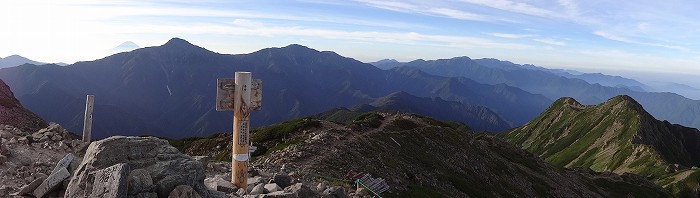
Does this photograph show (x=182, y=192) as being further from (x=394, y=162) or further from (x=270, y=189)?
(x=394, y=162)

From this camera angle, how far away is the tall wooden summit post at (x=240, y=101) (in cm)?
1688

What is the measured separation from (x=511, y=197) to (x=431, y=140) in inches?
525

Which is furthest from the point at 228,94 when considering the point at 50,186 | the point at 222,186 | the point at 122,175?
the point at 50,186

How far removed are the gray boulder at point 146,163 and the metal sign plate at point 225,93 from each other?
2321 mm

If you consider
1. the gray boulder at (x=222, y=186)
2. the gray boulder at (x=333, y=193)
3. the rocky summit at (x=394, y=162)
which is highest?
the gray boulder at (x=222, y=186)

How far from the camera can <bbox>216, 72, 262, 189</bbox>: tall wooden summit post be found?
1688 cm

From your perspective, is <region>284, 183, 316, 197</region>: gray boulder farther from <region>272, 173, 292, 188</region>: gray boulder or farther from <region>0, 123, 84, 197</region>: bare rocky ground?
<region>0, 123, 84, 197</region>: bare rocky ground

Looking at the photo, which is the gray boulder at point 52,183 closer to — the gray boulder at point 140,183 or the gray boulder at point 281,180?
the gray boulder at point 140,183

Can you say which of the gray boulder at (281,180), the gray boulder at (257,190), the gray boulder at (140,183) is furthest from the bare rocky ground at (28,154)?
the gray boulder at (281,180)

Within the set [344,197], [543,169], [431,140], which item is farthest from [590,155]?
[344,197]

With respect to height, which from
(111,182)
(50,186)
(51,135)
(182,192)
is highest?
(111,182)

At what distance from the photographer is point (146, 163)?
15094mm

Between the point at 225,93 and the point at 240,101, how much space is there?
62 centimetres

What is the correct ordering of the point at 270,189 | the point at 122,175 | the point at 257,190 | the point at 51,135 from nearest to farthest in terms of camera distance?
the point at 122,175
the point at 257,190
the point at 270,189
the point at 51,135
